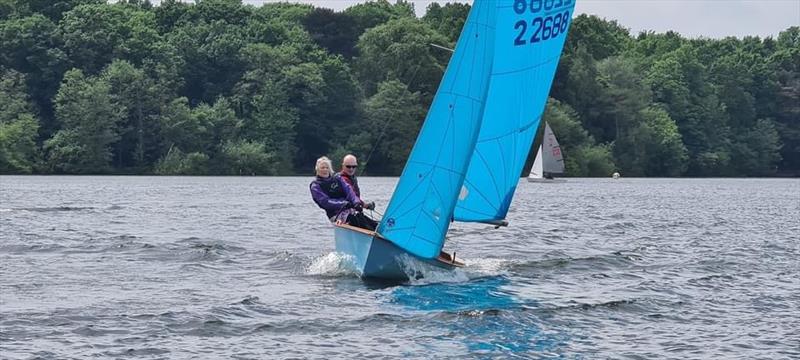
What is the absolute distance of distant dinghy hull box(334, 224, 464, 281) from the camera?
72.0 feet

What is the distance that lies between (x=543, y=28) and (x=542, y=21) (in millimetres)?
127

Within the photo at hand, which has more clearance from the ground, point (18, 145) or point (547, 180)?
point (18, 145)

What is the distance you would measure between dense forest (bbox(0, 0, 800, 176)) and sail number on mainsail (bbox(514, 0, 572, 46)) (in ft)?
232

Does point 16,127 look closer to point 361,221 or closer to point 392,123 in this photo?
point 392,123

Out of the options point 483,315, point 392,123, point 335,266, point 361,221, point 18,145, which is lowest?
point 483,315

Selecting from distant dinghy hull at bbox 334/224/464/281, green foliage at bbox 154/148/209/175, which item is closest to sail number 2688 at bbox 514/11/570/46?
distant dinghy hull at bbox 334/224/464/281

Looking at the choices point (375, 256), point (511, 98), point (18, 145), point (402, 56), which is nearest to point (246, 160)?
point (18, 145)

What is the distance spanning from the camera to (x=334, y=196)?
23375mm

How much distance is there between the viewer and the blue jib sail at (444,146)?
22062mm

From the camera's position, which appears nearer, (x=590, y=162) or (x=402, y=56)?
(x=402, y=56)

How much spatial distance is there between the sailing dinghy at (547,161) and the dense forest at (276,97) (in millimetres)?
10798

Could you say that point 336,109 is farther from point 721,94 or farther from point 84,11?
point 721,94

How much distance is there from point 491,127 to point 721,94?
110982 millimetres

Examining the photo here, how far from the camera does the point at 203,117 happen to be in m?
99.6
